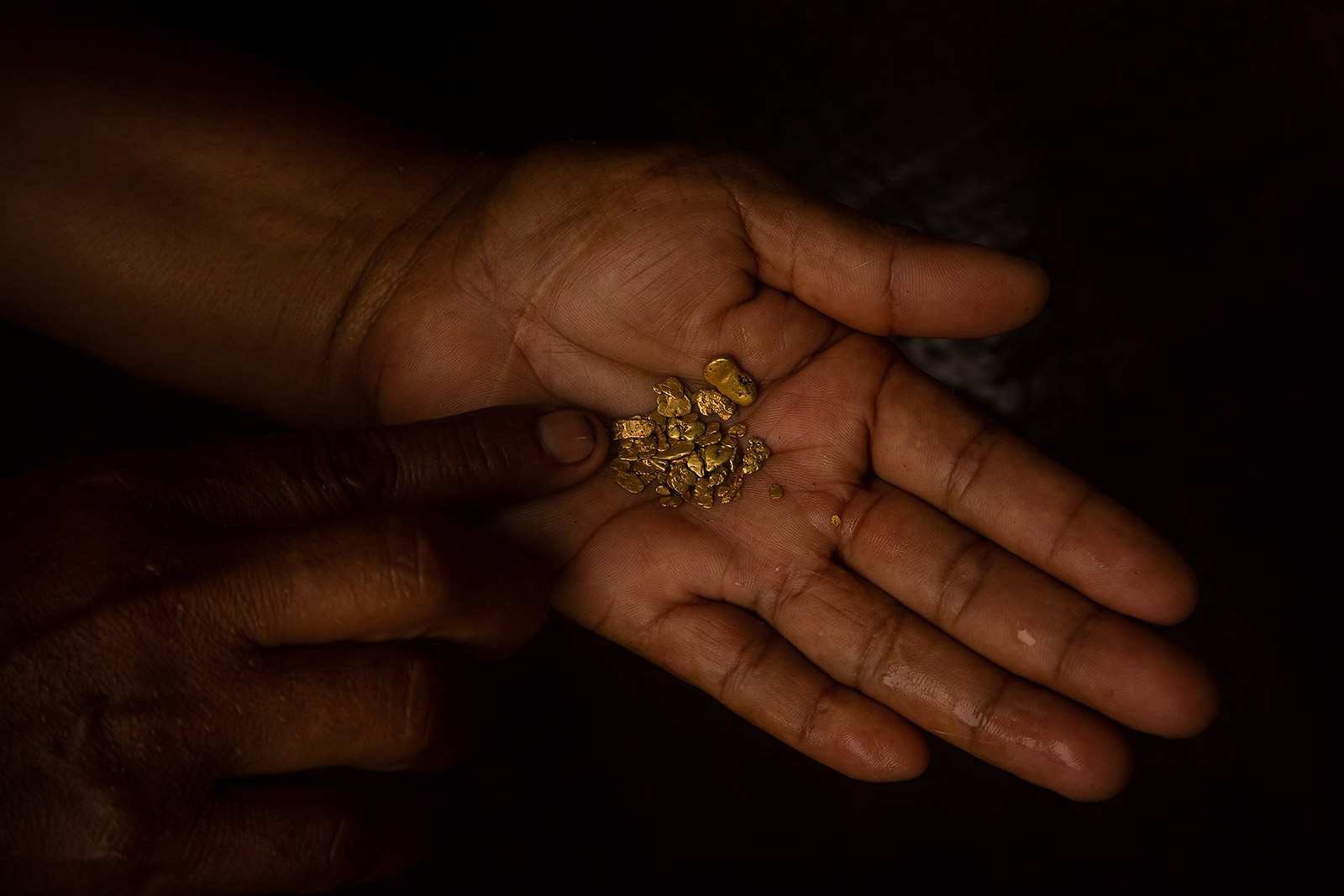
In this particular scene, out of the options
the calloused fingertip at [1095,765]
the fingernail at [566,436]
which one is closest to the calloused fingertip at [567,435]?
the fingernail at [566,436]

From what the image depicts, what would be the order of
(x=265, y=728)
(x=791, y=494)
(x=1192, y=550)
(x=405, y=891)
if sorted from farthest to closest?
1. (x=1192, y=550)
2. (x=405, y=891)
3. (x=791, y=494)
4. (x=265, y=728)

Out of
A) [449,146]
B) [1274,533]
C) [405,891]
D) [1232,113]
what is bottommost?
[405,891]

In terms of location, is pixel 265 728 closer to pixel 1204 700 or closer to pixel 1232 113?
pixel 1204 700

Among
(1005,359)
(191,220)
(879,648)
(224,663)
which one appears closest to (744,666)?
(879,648)

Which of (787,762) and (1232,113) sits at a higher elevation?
(1232,113)

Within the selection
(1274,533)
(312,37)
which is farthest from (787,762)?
(312,37)

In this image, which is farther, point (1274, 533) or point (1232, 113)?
point (1232, 113)
